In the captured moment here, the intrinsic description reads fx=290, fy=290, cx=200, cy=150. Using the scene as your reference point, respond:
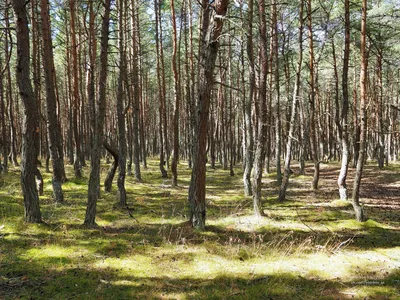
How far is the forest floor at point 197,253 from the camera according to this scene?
5.18 metres

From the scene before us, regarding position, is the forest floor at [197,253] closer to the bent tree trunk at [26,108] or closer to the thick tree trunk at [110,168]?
the bent tree trunk at [26,108]

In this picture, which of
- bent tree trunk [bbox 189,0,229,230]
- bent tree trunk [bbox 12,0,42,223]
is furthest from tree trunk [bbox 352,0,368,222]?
bent tree trunk [bbox 12,0,42,223]

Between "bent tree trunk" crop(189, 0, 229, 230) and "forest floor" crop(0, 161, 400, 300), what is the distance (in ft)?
2.64

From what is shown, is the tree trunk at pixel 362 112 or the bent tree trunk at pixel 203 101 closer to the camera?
the bent tree trunk at pixel 203 101

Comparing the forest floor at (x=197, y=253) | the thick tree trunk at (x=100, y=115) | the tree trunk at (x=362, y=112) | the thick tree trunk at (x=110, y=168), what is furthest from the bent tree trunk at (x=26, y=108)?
the tree trunk at (x=362, y=112)

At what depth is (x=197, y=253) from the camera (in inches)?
261

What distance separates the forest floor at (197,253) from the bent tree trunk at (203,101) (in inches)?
31.7

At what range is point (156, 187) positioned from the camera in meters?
14.9

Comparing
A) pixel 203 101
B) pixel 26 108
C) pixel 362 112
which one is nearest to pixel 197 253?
pixel 203 101

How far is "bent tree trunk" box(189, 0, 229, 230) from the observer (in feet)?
24.3

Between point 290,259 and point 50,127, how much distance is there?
9390mm

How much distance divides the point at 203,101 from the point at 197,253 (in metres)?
3.77

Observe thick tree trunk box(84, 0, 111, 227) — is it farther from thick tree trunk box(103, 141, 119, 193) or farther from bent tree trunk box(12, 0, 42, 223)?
thick tree trunk box(103, 141, 119, 193)

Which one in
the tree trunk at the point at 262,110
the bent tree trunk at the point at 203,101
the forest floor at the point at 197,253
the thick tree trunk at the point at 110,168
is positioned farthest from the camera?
the thick tree trunk at the point at 110,168
